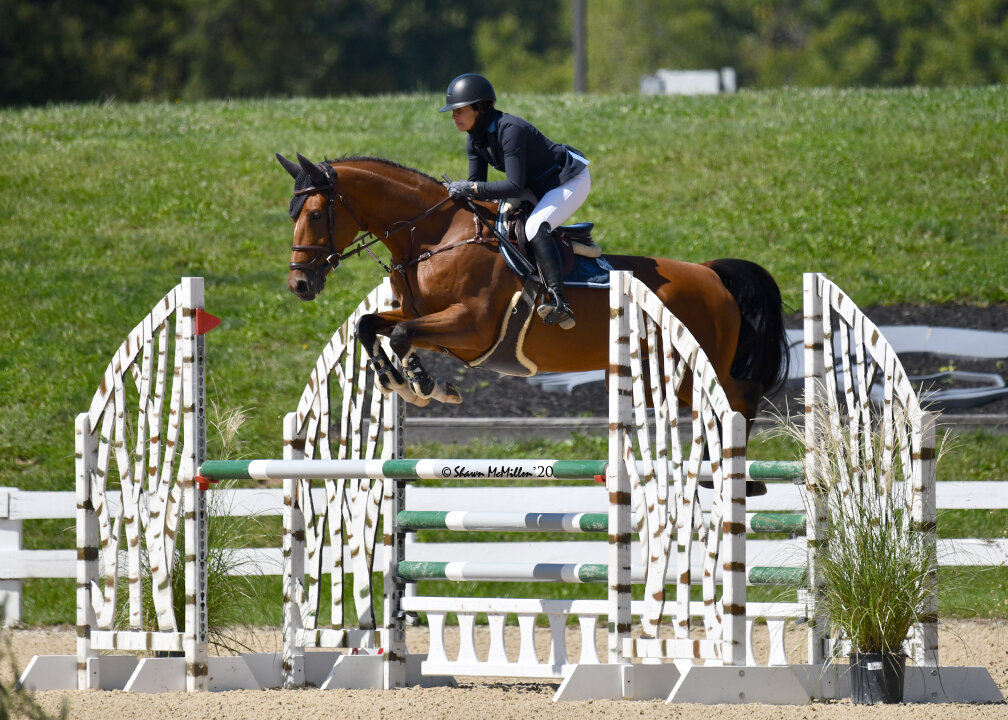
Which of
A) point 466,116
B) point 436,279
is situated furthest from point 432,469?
point 466,116

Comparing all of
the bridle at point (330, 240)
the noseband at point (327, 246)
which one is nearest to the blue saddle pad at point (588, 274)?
the bridle at point (330, 240)

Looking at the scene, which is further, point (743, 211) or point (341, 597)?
point (743, 211)

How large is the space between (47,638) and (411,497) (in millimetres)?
2046

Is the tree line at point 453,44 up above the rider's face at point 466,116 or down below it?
above

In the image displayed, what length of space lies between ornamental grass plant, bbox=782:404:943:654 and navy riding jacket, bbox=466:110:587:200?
1.68 metres

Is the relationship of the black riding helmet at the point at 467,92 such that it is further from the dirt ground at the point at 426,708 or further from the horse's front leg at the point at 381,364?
the dirt ground at the point at 426,708

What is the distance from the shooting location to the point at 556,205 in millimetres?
5141

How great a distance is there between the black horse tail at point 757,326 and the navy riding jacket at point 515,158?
3.11ft

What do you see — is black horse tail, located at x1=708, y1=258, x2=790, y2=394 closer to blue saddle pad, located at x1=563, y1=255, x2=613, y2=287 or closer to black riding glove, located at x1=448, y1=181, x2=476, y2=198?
blue saddle pad, located at x1=563, y1=255, x2=613, y2=287

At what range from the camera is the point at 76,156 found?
13961 mm

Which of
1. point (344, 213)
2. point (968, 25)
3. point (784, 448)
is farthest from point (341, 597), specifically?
point (968, 25)

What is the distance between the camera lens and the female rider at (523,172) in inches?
197

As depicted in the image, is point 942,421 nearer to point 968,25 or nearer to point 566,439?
point 566,439

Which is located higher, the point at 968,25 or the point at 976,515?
the point at 968,25
